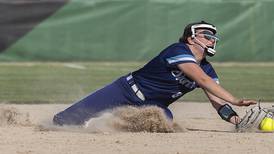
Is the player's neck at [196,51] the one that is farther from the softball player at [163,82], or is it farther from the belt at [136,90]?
the belt at [136,90]

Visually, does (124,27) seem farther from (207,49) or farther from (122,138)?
(122,138)

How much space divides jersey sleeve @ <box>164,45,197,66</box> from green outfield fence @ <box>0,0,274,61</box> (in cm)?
1470

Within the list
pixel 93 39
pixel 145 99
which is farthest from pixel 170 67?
pixel 93 39

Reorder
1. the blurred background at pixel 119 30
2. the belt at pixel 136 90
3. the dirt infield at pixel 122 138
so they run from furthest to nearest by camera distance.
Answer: the blurred background at pixel 119 30 → the belt at pixel 136 90 → the dirt infield at pixel 122 138

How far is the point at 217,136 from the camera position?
25.1 ft

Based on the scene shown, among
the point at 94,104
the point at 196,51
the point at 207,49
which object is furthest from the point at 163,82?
the point at 94,104

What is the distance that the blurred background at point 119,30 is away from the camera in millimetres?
22297

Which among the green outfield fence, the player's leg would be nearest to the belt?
the player's leg

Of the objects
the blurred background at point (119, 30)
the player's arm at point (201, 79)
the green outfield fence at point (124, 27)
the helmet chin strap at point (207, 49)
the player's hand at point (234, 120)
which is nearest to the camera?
the player's arm at point (201, 79)

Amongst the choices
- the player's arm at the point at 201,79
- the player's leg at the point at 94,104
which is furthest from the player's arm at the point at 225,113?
the player's leg at the point at 94,104

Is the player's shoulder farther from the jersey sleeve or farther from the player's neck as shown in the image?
the player's neck

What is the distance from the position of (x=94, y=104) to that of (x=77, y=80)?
7999 mm

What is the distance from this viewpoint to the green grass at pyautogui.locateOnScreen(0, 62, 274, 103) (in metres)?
13.2

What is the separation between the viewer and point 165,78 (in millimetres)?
8008
